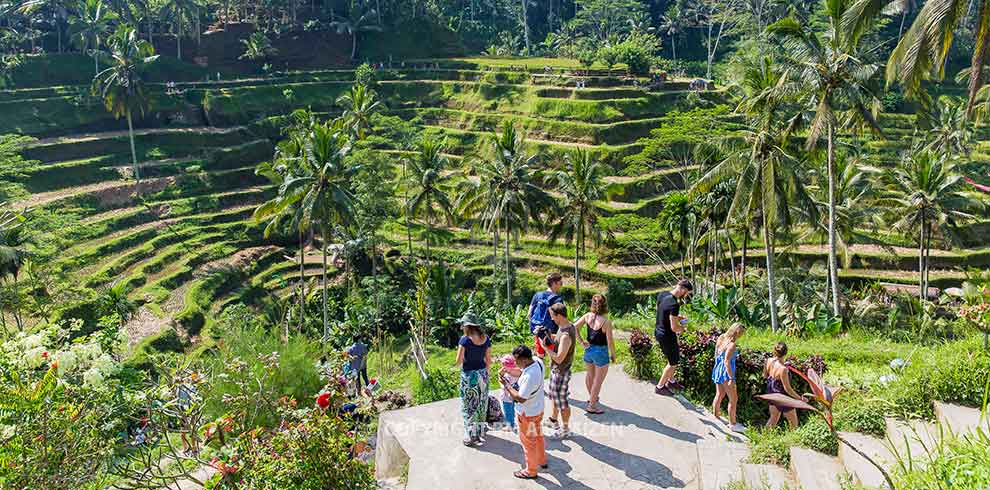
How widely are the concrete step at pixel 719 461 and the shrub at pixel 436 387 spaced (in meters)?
4.24

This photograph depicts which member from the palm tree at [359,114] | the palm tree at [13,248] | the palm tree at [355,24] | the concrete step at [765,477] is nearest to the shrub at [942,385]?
the concrete step at [765,477]

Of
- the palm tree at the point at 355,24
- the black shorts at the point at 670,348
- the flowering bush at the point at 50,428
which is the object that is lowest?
the black shorts at the point at 670,348

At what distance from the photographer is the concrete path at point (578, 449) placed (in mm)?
7328

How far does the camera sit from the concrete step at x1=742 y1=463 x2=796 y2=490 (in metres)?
6.62

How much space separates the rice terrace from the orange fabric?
Result: 65 millimetres

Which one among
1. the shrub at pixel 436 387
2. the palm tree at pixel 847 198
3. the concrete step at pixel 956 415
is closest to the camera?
the concrete step at pixel 956 415

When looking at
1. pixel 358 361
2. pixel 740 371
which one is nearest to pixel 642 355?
pixel 740 371

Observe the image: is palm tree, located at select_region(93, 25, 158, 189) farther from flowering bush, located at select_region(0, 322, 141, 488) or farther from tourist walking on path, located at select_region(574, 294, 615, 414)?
tourist walking on path, located at select_region(574, 294, 615, 414)

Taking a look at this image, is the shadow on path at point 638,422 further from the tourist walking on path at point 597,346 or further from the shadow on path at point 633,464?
the shadow on path at point 633,464

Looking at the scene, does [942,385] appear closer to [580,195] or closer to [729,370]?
[729,370]

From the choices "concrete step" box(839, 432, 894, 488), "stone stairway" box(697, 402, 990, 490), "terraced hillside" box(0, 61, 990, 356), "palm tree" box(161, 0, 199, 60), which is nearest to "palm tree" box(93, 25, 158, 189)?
"terraced hillside" box(0, 61, 990, 356)

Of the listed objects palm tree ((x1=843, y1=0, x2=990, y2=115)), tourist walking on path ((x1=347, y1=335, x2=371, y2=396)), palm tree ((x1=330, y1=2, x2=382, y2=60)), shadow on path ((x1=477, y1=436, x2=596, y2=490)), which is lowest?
tourist walking on path ((x1=347, y1=335, x2=371, y2=396))

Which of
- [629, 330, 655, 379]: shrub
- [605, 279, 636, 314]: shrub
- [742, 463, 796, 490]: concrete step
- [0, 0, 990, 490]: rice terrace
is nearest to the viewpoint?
[742, 463, 796, 490]: concrete step

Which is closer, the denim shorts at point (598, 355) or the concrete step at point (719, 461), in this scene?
the concrete step at point (719, 461)
